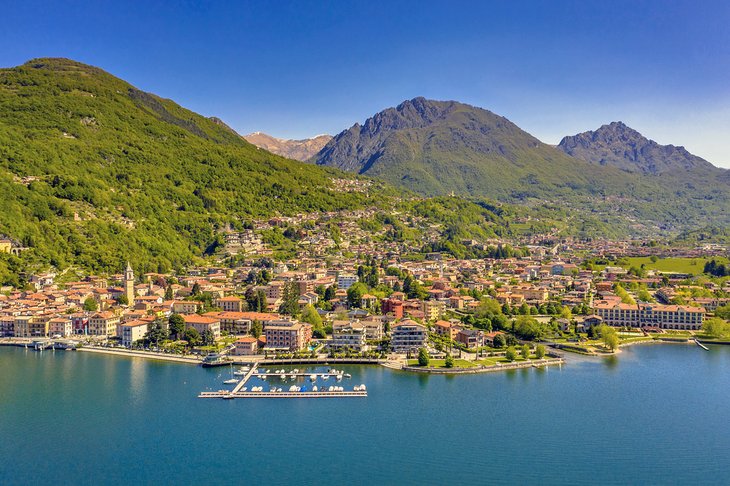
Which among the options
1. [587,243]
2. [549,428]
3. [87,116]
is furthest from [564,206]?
[549,428]

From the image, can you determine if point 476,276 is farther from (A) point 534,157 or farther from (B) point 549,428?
(A) point 534,157

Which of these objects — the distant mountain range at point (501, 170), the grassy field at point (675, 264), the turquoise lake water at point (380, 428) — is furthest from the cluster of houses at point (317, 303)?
the distant mountain range at point (501, 170)

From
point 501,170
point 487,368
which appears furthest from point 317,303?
point 501,170

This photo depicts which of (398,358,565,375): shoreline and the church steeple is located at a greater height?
the church steeple

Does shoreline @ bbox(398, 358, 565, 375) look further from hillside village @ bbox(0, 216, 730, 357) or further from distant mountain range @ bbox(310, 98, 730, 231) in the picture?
distant mountain range @ bbox(310, 98, 730, 231)

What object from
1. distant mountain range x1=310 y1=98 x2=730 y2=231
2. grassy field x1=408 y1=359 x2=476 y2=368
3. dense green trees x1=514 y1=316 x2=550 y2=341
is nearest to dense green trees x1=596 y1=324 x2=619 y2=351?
dense green trees x1=514 y1=316 x2=550 y2=341

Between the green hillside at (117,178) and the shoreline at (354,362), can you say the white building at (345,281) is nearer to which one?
the green hillside at (117,178)
